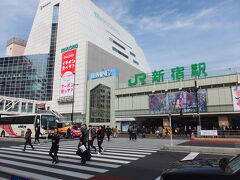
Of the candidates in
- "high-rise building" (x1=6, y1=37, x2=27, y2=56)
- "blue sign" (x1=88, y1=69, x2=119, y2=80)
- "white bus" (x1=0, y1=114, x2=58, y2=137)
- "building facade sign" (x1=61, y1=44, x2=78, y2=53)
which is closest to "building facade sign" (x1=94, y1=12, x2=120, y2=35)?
"building facade sign" (x1=61, y1=44, x2=78, y2=53)

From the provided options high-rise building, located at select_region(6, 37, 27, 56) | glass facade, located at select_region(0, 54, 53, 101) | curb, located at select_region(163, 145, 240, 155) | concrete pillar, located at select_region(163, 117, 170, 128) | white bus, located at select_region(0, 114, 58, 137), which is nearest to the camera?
curb, located at select_region(163, 145, 240, 155)

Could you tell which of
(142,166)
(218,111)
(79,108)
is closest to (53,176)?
(142,166)

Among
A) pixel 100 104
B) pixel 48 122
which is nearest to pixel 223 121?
pixel 100 104

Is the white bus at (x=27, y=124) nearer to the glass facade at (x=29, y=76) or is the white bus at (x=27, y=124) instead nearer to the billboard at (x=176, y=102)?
the billboard at (x=176, y=102)

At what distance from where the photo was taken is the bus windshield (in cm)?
2422

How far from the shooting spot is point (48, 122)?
2469 centimetres

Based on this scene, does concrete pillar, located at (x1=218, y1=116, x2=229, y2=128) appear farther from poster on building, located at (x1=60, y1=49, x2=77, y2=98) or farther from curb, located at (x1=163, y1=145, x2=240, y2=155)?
poster on building, located at (x1=60, y1=49, x2=77, y2=98)

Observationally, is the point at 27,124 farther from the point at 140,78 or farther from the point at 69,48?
the point at 69,48

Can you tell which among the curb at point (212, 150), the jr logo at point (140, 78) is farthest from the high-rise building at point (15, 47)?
the curb at point (212, 150)

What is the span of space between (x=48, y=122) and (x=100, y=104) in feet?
72.1

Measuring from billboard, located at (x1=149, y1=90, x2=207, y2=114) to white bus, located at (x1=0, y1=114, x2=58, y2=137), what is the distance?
20.3m

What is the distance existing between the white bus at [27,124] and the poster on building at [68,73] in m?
22.2

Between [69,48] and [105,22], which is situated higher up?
[105,22]

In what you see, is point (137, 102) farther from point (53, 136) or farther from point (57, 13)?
point (57, 13)
